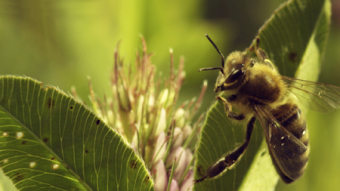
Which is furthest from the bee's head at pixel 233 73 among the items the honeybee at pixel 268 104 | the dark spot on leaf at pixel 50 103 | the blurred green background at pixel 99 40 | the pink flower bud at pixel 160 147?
the blurred green background at pixel 99 40

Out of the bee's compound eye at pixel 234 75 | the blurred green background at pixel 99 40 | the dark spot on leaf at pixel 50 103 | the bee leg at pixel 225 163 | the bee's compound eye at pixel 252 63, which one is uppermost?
the blurred green background at pixel 99 40

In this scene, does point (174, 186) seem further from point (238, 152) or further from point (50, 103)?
point (50, 103)

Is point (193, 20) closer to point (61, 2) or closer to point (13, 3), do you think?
point (61, 2)

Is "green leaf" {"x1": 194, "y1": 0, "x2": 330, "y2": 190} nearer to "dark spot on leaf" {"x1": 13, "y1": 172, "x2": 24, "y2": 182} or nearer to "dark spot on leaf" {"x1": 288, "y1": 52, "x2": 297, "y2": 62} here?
"dark spot on leaf" {"x1": 288, "y1": 52, "x2": 297, "y2": 62}

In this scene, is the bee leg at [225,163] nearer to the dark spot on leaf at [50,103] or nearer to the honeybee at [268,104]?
the honeybee at [268,104]

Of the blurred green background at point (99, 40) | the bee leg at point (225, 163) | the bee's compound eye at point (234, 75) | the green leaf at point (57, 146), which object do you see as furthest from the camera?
the blurred green background at point (99, 40)

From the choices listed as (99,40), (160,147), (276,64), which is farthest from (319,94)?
(99,40)

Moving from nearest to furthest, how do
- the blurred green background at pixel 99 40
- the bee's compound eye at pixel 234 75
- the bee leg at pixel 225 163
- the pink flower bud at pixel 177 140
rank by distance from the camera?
the bee leg at pixel 225 163
the bee's compound eye at pixel 234 75
the pink flower bud at pixel 177 140
the blurred green background at pixel 99 40
